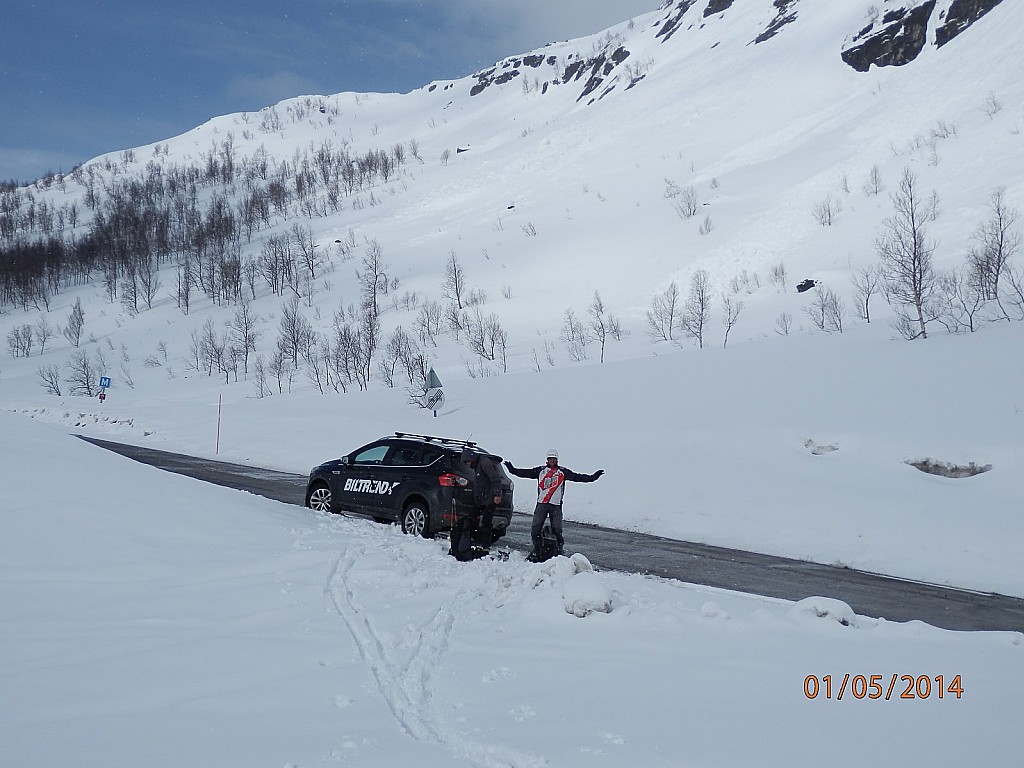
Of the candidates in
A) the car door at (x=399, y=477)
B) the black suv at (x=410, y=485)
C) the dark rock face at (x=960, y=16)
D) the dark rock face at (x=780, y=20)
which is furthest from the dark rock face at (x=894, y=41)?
the car door at (x=399, y=477)

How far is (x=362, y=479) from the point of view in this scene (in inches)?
494

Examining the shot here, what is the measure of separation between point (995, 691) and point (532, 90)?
177 meters

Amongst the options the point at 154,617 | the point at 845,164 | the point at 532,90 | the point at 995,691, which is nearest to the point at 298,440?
the point at 154,617

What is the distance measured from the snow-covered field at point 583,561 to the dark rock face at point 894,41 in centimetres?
1948

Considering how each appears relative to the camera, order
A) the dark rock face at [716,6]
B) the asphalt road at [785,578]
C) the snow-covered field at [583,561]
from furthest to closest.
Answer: the dark rock face at [716,6], the asphalt road at [785,578], the snow-covered field at [583,561]

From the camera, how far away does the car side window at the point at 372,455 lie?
12.7 meters

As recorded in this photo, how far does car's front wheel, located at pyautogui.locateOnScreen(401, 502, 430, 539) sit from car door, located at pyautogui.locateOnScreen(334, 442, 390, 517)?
2.37ft

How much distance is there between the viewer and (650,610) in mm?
6840

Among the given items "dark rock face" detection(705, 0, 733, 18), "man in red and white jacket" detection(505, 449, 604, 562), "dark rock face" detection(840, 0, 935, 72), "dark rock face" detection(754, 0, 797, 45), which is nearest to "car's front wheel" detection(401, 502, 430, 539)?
"man in red and white jacket" detection(505, 449, 604, 562)

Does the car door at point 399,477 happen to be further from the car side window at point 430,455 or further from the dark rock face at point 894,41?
the dark rock face at point 894,41

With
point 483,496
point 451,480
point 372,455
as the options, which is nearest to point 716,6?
point 372,455

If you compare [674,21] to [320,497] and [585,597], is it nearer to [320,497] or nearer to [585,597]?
[320,497]
